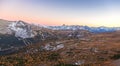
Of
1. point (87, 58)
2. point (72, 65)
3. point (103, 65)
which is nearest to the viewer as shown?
point (103, 65)

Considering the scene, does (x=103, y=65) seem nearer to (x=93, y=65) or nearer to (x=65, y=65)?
(x=93, y=65)

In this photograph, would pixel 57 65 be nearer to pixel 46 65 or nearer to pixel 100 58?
pixel 46 65

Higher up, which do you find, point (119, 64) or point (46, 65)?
point (119, 64)

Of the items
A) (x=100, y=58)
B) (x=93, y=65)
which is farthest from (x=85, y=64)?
(x=100, y=58)

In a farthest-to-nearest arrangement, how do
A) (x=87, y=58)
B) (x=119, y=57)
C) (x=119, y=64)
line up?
(x=87, y=58), (x=119, y=57), (x=119, y=64)

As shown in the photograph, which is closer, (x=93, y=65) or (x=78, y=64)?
(x=93, y=65)

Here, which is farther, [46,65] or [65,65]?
[46,65]

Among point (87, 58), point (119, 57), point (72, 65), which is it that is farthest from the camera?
point (87, 58)

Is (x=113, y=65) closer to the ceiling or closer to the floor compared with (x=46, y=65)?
closer to the ceiling

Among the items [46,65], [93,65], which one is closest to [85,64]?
[93,65]
